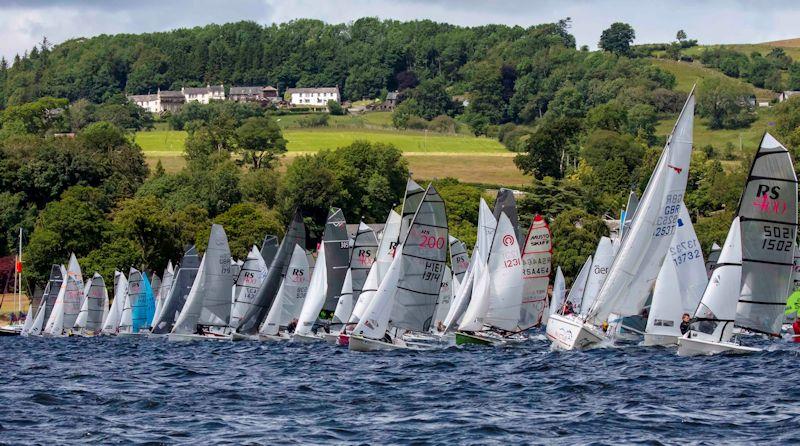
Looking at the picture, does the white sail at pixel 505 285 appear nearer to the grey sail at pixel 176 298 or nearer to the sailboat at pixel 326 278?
the sailboat at pixel 326 278

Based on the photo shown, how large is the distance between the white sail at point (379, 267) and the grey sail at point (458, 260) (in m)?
7.27

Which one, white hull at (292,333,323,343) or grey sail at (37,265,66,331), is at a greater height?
white hull at (292,333,323,343)

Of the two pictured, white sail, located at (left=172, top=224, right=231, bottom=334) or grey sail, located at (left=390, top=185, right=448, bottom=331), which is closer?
grey sail, located at (left=390, top=185, right=448, bottom=331)

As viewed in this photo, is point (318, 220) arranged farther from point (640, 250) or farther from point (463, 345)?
point (640, 250)

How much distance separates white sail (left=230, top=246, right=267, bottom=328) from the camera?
67125 mm

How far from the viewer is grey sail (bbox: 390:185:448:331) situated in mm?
51344

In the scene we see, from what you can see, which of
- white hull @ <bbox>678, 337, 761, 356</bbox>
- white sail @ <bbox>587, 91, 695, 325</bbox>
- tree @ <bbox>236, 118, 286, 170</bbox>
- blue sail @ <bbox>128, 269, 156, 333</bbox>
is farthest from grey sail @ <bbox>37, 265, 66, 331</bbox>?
tree @ <bbox>236, 118, 286, 170</bbox>

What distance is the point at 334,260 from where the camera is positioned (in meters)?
66.9

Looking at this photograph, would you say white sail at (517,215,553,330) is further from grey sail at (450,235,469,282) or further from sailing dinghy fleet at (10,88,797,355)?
grey sail at (450,235,469,282)

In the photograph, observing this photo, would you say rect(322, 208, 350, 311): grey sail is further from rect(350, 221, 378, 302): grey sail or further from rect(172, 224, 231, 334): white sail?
rect(172, 224, 231, 334): white sail

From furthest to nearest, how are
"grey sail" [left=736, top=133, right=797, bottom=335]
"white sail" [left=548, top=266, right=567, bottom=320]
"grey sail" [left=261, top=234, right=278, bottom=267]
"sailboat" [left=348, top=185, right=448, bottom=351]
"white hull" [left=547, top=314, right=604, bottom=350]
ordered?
"grey sail" [left=261, top=234, right=278, bottom=267] < "white sail" [left=548, top=266, right=567, bottom=320] < "sailboat" [left=348, top=185, right=448, bottom=351] < "white hull" [left=547, top=314, right=604, bottom=350] < "grey sail" [left=736, top=133, right=797, bottom=335]

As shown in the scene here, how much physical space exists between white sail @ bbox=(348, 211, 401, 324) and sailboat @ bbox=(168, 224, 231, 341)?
9093 millimetres

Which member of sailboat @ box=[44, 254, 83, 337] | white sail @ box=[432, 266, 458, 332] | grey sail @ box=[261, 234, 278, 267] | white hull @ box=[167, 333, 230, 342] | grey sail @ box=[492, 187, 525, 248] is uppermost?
grey sail @ box=[492, 187, 525, 248]

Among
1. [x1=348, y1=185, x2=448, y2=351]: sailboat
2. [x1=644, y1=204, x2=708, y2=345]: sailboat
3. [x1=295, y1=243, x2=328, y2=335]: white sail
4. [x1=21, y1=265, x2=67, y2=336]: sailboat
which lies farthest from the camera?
[x1=21, y1=265, x2=67, y2=336]: sailboat
